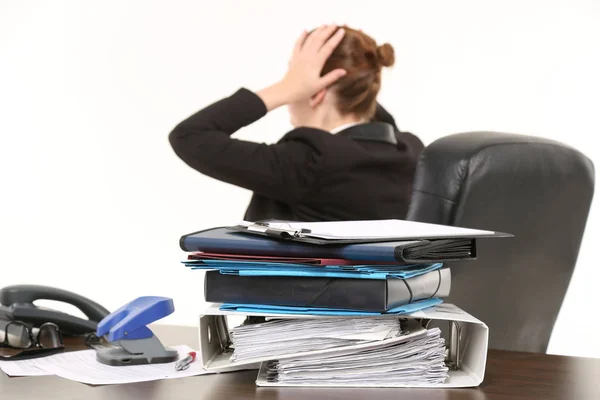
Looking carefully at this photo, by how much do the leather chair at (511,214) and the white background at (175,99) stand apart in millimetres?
2372

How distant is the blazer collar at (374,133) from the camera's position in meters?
2.10

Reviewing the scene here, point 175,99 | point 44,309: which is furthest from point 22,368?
point 175,99

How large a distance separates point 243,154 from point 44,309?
3.42ft

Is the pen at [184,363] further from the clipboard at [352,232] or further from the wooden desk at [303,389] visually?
the clipboard at [352,232]

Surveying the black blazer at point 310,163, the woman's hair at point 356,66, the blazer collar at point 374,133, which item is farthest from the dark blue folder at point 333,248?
the woman's hair at point 356,66

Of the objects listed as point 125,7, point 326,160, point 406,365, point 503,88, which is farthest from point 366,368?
point 125,7

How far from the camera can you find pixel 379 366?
743 mm

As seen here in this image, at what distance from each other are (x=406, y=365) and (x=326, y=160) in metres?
1.26

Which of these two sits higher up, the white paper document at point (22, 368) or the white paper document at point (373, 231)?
the white paper document at point (373, 231)

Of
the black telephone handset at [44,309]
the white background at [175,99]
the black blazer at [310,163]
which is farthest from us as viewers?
the white background at [175,99]

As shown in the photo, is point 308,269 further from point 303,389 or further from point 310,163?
point 310,163

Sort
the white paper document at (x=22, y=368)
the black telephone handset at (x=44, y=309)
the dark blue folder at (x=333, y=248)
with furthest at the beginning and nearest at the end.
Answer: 1. the black telephone handset at (x=44, y=309)
2. the white paper document at (x=22, y=368)
3. the dark blue folder at (x=333, y=248)

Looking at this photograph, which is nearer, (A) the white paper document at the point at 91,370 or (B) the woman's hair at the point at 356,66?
(A) the white paper document at the point at 91,370

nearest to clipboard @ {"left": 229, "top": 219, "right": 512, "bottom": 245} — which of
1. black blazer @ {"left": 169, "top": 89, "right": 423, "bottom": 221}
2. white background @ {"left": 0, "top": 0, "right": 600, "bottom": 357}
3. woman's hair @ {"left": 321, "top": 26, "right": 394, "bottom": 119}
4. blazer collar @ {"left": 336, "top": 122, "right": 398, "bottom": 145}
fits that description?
black blazer @ {"left": 169, "top": 89, "right": 423, "bottom": 221}
